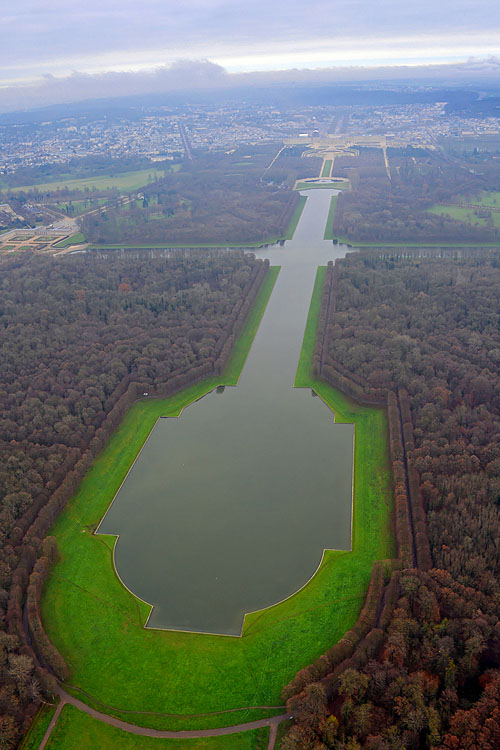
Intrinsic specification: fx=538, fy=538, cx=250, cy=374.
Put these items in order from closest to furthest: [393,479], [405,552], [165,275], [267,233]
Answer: [405,552] < [393,479] < [165,275] < [267,233]

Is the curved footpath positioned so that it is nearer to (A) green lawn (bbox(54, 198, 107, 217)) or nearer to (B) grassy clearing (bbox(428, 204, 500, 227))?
(B) grassy clearing (bbox(428, 204, 500, 227))

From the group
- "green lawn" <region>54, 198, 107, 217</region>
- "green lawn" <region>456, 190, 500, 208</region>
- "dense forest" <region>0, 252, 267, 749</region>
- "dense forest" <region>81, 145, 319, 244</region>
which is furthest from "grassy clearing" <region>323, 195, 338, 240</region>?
"green lawn" <region>54, 198, 107, 217</region>

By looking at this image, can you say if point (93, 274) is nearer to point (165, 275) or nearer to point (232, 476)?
point (165, 275)

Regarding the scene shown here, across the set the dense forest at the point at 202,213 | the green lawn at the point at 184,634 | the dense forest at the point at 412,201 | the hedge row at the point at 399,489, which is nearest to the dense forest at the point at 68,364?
the green lawn at the point at 184,634

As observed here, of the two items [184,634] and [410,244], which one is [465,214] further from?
[184,634]

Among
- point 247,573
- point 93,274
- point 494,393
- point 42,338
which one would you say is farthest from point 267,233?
point 247,573

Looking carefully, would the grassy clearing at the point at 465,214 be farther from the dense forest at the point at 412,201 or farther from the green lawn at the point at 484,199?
the green lawn at the point at 484,199
